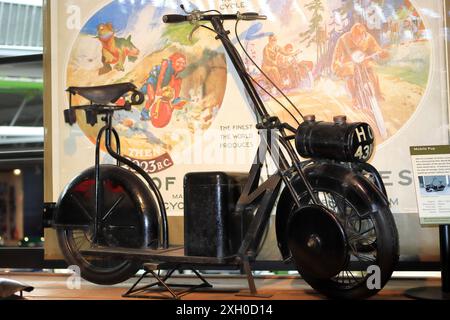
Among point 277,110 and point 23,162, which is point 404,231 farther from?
point 23,162

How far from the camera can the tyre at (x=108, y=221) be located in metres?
3.94

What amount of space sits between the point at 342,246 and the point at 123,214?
4.96 feet

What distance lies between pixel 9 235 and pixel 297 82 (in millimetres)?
2710

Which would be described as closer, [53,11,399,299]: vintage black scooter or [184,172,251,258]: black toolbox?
[53,11,399,299]: vintage black scooter

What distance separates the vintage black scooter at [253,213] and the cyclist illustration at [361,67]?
688mm

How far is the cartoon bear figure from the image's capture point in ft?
14.7

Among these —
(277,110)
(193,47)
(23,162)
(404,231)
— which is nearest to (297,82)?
(277,110)

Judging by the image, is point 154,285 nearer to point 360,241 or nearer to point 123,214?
point 123,214

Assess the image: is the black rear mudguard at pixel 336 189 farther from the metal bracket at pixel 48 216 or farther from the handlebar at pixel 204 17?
the metal bracket at pixel 48 216

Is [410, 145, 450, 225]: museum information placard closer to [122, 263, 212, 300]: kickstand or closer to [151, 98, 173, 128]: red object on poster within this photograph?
[122, 263, 212, 300]: kickstand

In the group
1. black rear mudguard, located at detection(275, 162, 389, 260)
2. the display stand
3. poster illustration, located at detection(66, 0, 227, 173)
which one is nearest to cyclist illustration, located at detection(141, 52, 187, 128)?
poster illustration, located at detection(66, 0, 227, 173)

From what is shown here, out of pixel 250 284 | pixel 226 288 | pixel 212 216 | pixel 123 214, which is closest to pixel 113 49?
pixel 123 214

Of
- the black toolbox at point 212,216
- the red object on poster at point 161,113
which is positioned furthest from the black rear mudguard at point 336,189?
the red object on poster at point 161,113

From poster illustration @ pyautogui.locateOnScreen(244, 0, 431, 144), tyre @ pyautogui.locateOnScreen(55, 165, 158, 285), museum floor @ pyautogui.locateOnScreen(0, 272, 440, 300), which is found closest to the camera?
museum floor @ pyautogui.locateOnScreen(0, 272, 440, 300)
